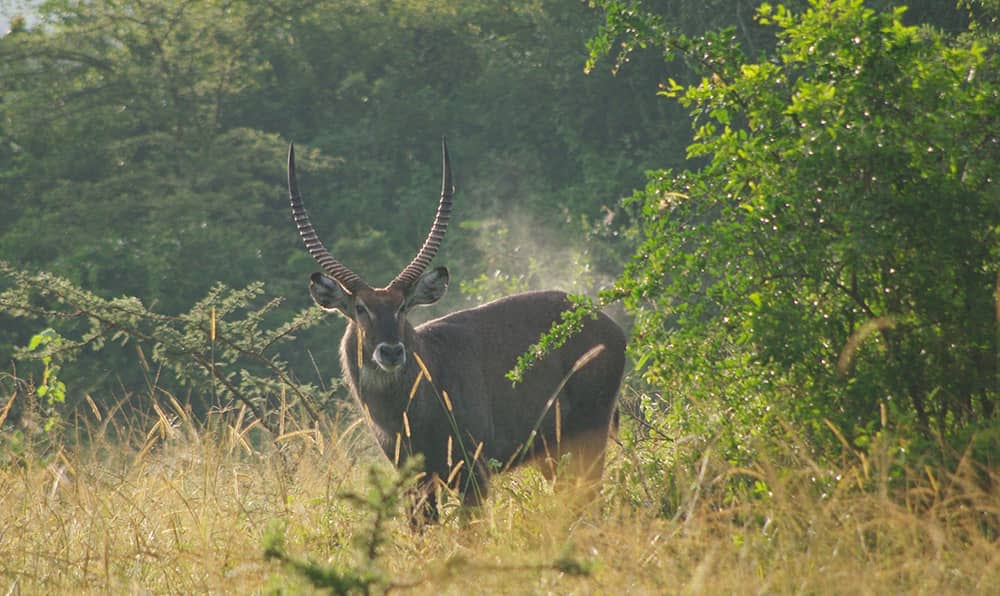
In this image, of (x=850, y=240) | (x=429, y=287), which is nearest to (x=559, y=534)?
(x=850, y=240)

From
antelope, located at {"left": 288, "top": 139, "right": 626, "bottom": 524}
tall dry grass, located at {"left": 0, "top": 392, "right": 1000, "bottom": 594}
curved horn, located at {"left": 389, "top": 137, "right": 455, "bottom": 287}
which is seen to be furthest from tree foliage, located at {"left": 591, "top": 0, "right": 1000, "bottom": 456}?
curved horn, located at {"left": 389, "top": 137, "right": 455, "bottom": 287}

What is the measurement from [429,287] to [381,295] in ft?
1.94

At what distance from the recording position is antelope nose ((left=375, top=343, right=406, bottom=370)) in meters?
6.51

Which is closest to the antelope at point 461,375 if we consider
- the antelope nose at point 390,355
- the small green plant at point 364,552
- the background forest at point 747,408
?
the antelope nose at point 390,355

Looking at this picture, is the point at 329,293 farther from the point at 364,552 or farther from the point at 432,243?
the point at 364,552

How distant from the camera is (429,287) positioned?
7.50m

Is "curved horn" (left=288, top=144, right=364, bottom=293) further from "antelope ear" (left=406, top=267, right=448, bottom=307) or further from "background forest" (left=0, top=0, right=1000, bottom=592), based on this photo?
"background forest" (left=0, top=0, right=1000, bottom=592)

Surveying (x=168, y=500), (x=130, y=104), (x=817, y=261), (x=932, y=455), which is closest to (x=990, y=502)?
(x=932, y=455)

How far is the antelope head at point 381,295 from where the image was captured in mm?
6688

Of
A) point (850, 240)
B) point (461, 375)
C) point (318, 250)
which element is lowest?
point (461, 375)

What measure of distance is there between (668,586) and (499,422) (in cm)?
312

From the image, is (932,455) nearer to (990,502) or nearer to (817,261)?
(990,502)

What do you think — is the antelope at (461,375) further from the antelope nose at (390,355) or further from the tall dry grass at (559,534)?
the tall dry grass at (559,534)

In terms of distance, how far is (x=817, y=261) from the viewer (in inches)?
207
